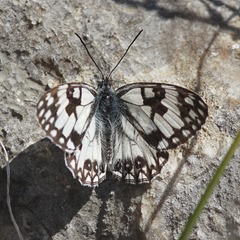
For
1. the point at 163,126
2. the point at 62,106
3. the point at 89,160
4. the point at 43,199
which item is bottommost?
the point at 43,199

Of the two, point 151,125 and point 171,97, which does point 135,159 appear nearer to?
point 151,125

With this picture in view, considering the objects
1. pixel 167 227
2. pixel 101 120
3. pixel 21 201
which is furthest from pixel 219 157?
pixel 21 201


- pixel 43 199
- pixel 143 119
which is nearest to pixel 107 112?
pixel 143 119

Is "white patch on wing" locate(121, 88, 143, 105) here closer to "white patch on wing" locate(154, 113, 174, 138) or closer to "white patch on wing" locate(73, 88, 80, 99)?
"white patch on wing" locate(154, 113, 174, 138)

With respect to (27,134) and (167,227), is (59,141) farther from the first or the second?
(167,227)

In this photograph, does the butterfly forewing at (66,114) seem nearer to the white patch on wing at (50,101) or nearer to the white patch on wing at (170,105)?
the white patch on wing at (50,101)

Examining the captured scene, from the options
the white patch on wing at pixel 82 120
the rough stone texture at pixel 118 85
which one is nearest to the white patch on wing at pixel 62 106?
the white patch on wing at pixel 82 120
